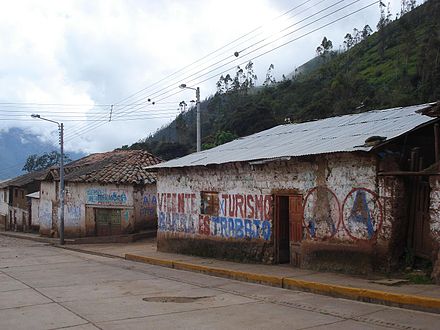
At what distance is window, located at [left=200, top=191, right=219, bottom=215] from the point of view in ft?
54.7

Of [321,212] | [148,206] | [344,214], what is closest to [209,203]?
[321,212]

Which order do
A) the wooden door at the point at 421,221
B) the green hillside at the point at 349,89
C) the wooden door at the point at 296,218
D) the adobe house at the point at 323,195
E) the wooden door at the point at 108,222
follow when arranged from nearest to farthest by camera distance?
1. the wooden door at the point at 421,221
2. the adobe house at the point at 323,195
3. the wooden door at the point at 296,218
4. the wooden door at the point at 108,222
5. the green hillside at the point at 349,89

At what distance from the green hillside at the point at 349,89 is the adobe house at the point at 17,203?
15.1m

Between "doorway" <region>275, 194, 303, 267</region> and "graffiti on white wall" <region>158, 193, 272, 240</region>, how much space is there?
0.26 meters

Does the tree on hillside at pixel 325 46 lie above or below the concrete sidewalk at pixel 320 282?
above

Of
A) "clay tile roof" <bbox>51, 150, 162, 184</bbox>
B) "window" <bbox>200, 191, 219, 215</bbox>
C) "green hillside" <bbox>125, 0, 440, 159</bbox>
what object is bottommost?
"window" <bbox>200, 191, 219, 215</bbox>

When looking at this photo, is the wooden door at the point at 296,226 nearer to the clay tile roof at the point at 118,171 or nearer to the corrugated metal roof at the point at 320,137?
the corrugated metal roof at the point at 320,137

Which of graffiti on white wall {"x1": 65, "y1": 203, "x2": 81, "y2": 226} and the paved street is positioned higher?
graffiti on white wall {"x1": 65, "y1": 203, "x2": 81, "y2": 226}

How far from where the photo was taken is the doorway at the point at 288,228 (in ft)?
44.5

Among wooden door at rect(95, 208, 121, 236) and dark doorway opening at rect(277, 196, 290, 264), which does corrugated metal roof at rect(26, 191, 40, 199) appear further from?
dark doorway opening at rect(277, 196, 290, 264)

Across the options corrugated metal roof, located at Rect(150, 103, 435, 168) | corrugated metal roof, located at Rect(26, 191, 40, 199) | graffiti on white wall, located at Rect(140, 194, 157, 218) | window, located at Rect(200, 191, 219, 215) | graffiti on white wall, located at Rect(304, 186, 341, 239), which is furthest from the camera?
corrugated metal roof, located at Rect(26, 191, 40, 199)

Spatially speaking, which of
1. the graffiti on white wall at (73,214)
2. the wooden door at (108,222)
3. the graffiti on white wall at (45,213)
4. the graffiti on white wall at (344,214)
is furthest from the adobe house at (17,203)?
the graffiti on white wall at (344,214)

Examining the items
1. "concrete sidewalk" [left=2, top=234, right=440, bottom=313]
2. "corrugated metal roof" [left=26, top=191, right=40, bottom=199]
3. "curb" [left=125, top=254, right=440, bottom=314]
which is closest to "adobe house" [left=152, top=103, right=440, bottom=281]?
"concrete sidewalk" [left=2, top=234, right=440, bottom=313]

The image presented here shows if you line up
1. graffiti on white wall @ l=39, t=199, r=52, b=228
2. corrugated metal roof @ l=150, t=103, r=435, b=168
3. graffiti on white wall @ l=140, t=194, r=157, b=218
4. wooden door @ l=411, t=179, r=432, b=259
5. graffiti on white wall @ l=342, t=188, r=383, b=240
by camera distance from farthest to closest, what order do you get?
graffiti on white wall @ l=39, t=199, r=52, b=228, graffiti on white wall @ l=140, t=194, r=157, b=218, corrugated metal roof @ l=150, t=103, r=435, b=168, graffiti on white wall @ l=342, t=188, r=383, b=240, wooden door @ l=411, t=179, r=432, b=259
